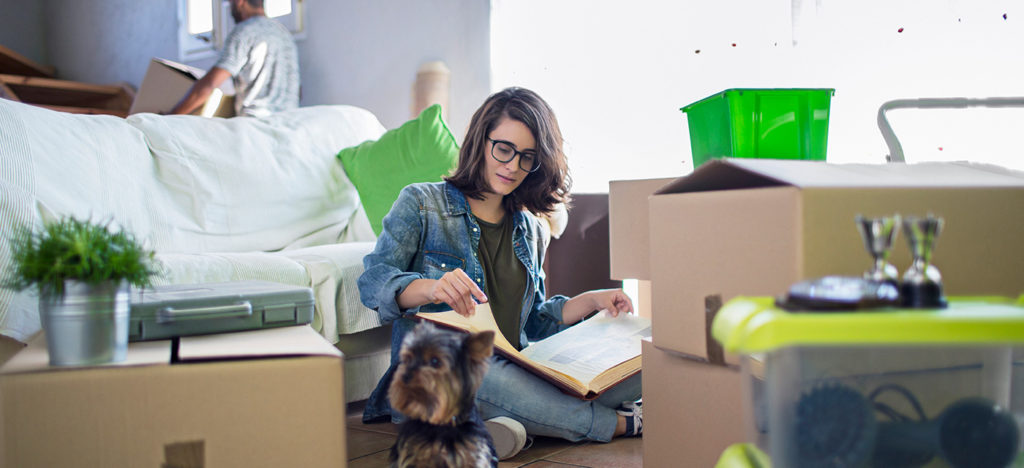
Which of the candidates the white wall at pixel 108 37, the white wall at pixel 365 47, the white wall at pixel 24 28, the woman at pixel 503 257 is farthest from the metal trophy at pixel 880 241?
the white wall at pixel 24 28

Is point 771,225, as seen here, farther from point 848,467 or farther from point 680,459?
point 680,459

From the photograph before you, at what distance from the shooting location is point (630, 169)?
8.25ft

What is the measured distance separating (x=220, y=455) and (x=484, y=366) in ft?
1.01

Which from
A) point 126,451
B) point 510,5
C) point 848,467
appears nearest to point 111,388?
point 126,451

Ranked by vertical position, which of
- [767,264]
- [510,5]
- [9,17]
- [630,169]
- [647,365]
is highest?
[9,17]

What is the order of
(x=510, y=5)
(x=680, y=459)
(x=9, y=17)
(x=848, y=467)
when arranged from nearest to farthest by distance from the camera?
(x=848, y=467) → (x=680, y=459) → (x=510, y=5) → (x=9, y=17)

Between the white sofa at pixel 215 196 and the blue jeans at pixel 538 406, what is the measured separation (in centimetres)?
35

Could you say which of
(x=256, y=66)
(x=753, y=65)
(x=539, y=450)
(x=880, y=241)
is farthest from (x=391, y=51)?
(x=880, y=241)

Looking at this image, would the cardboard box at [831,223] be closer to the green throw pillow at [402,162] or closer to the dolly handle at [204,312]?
the dolly handle at [204,312]

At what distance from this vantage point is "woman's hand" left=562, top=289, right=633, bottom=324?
1.54 m

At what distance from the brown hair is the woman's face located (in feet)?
0.04

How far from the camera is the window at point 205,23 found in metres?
3.73

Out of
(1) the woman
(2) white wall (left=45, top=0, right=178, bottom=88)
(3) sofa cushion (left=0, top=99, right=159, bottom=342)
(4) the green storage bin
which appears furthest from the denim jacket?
(2) white wall (left=45, top=0, right=178, bottom=88)

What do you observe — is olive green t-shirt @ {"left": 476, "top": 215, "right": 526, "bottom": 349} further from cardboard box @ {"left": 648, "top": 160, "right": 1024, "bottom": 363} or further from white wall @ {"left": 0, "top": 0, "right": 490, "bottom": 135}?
white wall @ {"left": 0, "top": 0, "right": 490, "bottom": 135}
